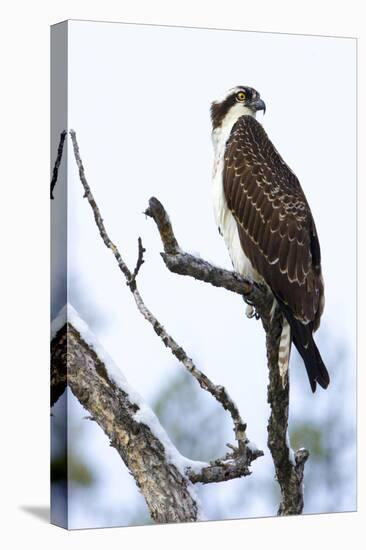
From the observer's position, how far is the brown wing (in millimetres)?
6906

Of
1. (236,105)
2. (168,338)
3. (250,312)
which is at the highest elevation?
(236,105)

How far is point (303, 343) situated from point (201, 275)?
28.3 inches

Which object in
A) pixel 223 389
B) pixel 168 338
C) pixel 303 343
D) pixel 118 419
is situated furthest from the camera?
pixel 303 343

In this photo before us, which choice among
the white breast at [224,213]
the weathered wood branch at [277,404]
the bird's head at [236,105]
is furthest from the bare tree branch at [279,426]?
the bird's head at [236,105]

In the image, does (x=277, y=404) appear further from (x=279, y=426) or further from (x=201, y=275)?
(x=201, y=275)

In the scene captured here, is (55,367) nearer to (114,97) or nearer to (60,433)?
(60,433)

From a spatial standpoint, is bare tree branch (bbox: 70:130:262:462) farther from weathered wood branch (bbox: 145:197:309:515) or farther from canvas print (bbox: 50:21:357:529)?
weathered wood branch (bbox: 145:197:309:515)

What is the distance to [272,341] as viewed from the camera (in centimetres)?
699

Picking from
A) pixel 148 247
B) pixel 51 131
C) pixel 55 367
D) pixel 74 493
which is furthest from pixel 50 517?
pixel 51 131

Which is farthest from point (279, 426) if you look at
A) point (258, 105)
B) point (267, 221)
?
point (258, 105)

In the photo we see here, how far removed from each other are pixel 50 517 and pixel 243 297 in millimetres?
1438

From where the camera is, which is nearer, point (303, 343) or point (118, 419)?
point (118, 419)

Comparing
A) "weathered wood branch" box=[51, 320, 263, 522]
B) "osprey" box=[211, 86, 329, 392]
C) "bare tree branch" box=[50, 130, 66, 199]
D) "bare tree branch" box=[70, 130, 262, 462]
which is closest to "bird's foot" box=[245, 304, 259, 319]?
"osprey" box=[211, 86, 329, 392]

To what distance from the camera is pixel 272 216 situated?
22.9ft
